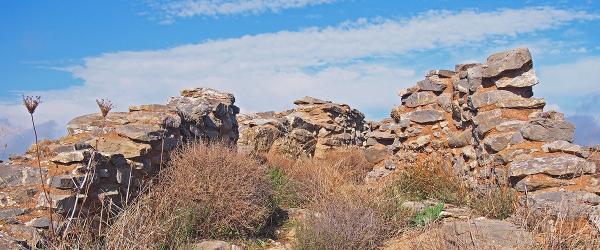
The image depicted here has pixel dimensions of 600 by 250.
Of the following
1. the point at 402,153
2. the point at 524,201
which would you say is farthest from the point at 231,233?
the point at 402,153

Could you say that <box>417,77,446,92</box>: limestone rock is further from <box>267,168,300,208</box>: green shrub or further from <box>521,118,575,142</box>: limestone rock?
<box>267,168,300,208</box>: green shrub

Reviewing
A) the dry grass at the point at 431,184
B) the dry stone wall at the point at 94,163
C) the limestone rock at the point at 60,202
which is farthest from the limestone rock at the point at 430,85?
the limestone rock at the point at 60,202

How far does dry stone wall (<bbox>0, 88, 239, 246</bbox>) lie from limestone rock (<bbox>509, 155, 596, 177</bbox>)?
14.9ft

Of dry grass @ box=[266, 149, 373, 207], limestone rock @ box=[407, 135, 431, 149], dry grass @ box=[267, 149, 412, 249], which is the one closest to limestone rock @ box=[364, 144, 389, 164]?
dry grass @ box=[266, 149, 373, 207]

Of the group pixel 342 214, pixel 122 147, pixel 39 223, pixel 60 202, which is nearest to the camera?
pixel 39 223

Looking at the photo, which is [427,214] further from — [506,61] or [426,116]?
[426,116]

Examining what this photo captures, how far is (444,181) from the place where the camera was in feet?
29.1

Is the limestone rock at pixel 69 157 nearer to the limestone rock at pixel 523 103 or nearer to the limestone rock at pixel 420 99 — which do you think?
the limestone rock at pixel 523 103

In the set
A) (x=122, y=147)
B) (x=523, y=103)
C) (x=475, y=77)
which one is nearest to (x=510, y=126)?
(x=523, y=103)

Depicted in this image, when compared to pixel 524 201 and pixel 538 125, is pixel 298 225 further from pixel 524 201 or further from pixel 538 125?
pixel 538 125

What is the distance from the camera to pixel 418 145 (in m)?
10.5

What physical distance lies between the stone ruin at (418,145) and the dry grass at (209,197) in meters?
0.43

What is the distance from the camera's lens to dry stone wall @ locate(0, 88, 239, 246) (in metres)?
5.41

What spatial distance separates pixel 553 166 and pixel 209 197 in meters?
4.22
